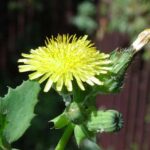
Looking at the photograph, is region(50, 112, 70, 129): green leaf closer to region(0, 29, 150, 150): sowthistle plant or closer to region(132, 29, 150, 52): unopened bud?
region(0, 29, 150, 150): sowthistle plant

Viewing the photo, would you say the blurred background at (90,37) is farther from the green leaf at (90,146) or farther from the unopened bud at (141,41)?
the unopened bud at (141,41)

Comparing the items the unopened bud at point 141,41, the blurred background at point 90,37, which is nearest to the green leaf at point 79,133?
the unopened bud at point 141,41

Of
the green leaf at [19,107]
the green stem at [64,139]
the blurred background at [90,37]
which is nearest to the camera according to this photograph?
the green stem at [64,139]

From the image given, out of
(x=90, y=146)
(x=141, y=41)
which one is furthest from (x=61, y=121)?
(x=90, y=146)

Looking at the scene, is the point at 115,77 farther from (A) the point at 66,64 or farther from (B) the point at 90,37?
(B) the point at 90,37

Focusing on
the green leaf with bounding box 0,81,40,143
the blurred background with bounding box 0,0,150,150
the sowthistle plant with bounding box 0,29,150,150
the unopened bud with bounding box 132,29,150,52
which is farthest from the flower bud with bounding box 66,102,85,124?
the blurred background with bounding box 0,0,150,150

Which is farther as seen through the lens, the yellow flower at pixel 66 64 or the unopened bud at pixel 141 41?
the unopened bud at pixel 141 41
